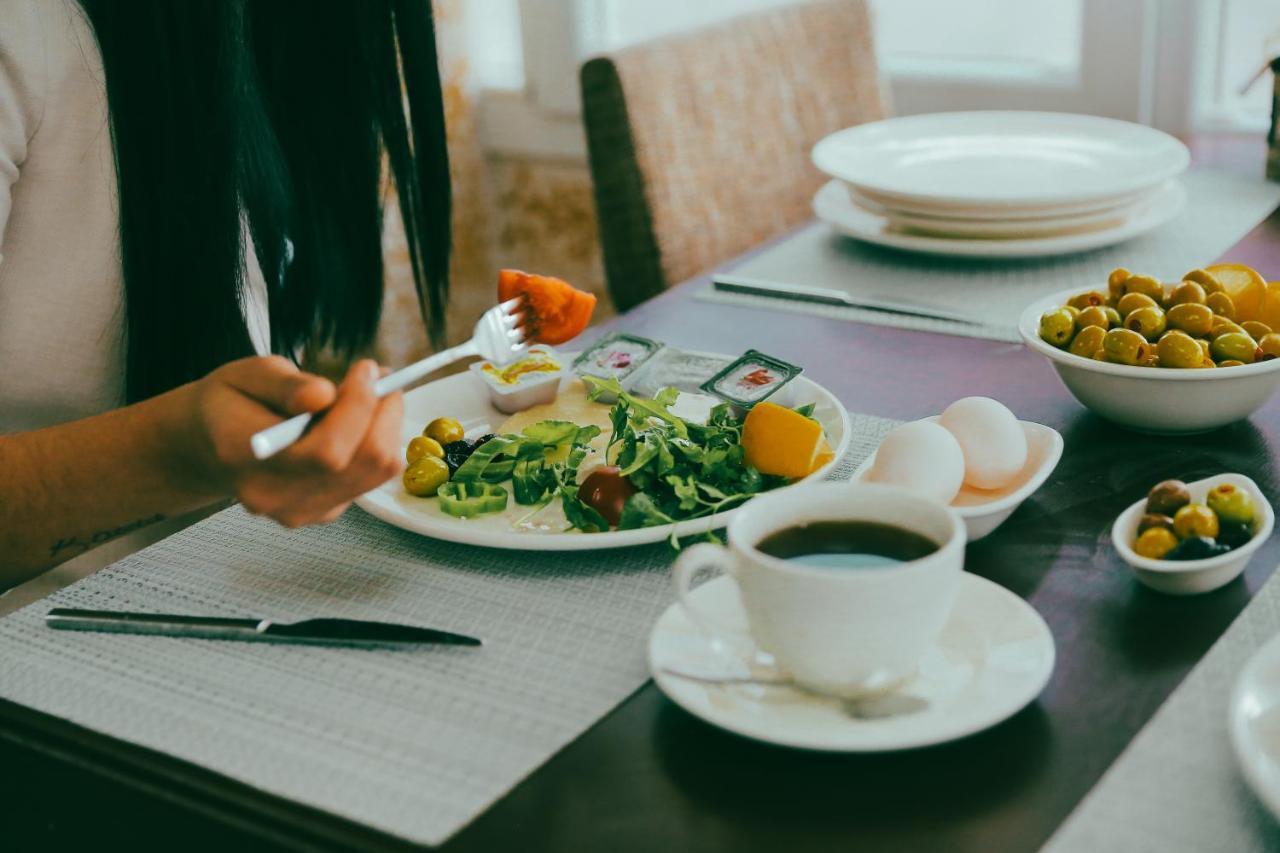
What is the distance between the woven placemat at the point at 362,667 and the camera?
58 cm

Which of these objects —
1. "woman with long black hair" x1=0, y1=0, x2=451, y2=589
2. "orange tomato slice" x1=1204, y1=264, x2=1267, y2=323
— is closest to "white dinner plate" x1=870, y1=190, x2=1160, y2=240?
"orange tomato slice" x1=1204, y1=264, x2=1267, y2=323

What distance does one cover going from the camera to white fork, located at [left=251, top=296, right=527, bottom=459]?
0.66 m

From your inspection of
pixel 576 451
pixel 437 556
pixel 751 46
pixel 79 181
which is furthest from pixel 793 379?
pixel 751 46

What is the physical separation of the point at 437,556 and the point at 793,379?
27 centimetres

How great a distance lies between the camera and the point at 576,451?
84 cm

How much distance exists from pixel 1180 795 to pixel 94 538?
26.3 inches

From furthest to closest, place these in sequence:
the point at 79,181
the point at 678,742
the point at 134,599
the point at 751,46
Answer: the point at 751,46
the point at 79,181
the point at 134,599
the point at 678,742

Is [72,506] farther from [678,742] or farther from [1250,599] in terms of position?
[1250,599]

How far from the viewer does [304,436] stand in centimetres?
66

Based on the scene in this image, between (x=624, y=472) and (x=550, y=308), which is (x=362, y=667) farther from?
(x=550, y=308)

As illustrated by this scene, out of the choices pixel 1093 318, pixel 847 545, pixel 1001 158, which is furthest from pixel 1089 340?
pixel 1001 158

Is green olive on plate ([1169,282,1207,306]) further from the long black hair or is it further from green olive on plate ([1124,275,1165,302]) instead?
the long black hair

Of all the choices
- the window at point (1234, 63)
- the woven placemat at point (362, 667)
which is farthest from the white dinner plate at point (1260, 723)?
the window at point (1234, 63)

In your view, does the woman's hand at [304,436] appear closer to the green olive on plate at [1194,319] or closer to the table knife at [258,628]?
the table knife at [258,628]
